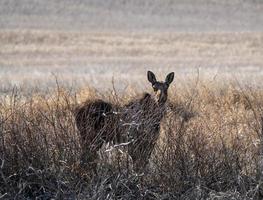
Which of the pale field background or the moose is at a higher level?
the moose

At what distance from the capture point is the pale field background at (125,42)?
79.2 feet

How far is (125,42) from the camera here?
4766cm

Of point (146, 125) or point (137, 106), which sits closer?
point (146, 125)

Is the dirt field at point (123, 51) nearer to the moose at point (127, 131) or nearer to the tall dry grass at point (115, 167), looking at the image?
the moose at point (127, 131)

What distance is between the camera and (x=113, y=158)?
785 centimetres

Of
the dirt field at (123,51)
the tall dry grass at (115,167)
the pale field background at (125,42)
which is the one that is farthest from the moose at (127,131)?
the dirt field at (123,51)

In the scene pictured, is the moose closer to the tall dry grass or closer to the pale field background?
the tall dry grass

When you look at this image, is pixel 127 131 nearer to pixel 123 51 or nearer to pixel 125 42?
pixel 123 51

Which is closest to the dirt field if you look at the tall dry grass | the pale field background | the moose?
the pale field background

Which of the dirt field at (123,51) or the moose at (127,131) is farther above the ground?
the moose at (127,131)

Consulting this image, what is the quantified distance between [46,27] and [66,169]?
172 feet

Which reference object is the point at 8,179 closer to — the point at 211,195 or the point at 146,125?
the point at 146,125

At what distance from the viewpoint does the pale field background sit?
79.2 feet

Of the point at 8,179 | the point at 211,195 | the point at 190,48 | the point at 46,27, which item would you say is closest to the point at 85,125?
the point at 8,179
